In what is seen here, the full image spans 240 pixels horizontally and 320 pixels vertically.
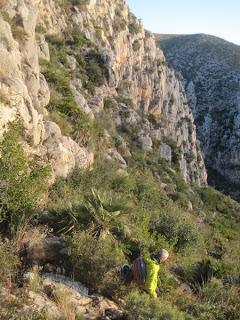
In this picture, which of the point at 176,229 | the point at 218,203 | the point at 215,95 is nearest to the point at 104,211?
the point at 176,229

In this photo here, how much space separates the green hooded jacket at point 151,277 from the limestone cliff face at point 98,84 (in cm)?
494

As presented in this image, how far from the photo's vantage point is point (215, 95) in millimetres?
70125

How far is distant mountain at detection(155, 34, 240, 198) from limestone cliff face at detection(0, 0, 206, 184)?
953 centimetres

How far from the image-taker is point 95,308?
6793mm

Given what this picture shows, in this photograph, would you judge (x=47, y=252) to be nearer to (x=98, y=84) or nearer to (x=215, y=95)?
(x=98, y=84)

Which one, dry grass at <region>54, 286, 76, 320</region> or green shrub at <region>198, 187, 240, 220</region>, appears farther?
green shrub at <region>198, 187, 240, 220</region>

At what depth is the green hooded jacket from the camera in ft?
24.6

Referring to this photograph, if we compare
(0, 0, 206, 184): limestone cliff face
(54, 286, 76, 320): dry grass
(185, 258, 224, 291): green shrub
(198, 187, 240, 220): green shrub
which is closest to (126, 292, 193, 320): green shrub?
(54, 286, 76, 320): dry grass

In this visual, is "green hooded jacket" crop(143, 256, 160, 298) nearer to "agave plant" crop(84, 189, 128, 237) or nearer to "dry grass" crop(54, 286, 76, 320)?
"agave plant" crop(84, 189, 128, 237)

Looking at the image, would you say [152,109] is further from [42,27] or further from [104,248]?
[104,248]

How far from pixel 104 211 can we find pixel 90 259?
5.46 ft

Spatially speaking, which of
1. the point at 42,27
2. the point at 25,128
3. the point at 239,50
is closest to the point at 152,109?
the point at 42,27

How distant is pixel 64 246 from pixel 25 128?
5.56 m

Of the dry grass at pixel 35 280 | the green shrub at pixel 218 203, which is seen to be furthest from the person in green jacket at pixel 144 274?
the green shrub at pixel 218 203
